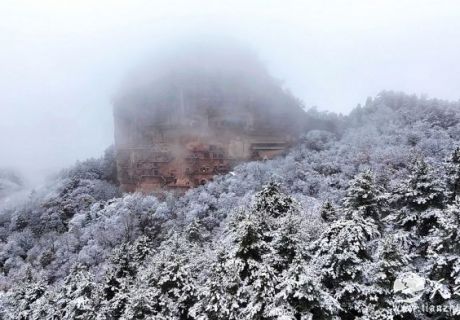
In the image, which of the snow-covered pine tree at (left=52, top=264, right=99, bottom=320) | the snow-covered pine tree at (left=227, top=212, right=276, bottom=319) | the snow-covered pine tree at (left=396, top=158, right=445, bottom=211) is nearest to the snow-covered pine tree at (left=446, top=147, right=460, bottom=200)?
the snow-covered pine tree at (left=396, top=158, right=445, bottom=211)

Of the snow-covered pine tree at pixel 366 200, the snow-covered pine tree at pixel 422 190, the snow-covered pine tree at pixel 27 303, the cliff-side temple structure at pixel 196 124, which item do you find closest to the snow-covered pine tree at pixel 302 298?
the snow-covered pine tree at pixel 366 200

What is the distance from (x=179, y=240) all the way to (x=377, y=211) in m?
13.3

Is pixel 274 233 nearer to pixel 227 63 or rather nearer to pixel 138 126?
pixel 138 126

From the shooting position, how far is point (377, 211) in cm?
1739

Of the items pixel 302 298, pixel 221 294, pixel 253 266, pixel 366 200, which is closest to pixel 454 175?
pixel 366 200

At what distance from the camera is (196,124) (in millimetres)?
91500

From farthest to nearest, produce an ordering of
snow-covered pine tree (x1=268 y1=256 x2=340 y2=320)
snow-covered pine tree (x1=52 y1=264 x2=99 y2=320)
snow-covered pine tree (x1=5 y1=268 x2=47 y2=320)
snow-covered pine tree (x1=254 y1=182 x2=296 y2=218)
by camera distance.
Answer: snow-covered pine tree (x1=5 y1=268 x2=47 y2=320)
snow-covered pine tree (x1=52 y1=264 x2=99 y2=320)
snow-covered pine tree (x1=254 y1=182 x2=296 y2=218)
snow-covered pine tree (x1=268 y1=256 x2=340 y2=320)

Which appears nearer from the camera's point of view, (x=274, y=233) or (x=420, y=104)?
(x=274, y=233)

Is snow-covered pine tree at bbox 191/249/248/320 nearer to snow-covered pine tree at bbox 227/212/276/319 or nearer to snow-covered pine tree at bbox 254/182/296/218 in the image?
snow-covered pine tree at bbox 227/212/276/319

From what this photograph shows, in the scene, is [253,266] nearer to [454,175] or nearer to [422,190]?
[422,190]

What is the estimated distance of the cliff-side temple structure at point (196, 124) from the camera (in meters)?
89.0

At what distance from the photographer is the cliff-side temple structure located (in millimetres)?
89000

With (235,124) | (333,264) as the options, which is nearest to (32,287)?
(333,264)

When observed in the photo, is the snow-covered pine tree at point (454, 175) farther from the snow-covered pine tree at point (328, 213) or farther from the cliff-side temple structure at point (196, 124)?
the cliff-side temple structure at point (196, 124)
